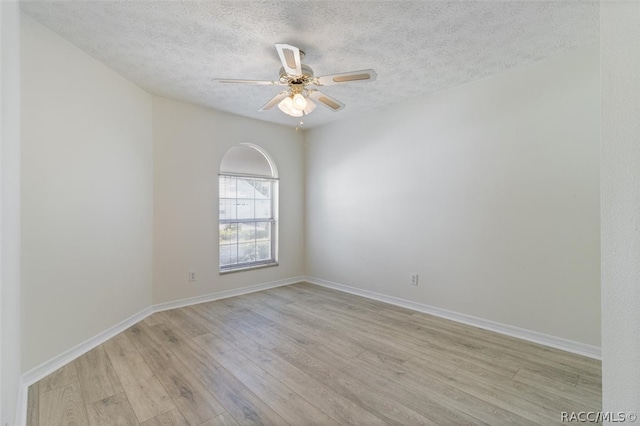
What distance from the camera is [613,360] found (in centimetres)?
91

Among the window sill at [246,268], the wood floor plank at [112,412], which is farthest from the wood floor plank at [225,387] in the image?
the window sill at [246,268]

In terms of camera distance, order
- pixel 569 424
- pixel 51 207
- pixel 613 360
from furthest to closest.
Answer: pixel 51 207, pixel 569 424, pixel 613 360

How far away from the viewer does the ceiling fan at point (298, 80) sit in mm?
2013

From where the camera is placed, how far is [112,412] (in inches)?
70.3

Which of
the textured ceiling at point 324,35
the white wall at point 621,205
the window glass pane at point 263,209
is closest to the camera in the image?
the white wall at point 621,205

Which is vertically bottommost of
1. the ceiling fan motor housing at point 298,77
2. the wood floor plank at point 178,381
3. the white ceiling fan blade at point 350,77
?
the wood floor plank at point 178,381

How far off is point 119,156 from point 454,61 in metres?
3.39

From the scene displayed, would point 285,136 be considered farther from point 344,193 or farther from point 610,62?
point 610,62

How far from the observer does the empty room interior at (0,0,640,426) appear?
1738 mm

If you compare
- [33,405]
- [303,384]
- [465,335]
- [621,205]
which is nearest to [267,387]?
[303,384]

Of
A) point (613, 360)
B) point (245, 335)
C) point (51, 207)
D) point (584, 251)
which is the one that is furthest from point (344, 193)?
point (613, 360)

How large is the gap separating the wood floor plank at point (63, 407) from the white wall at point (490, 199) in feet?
10.4

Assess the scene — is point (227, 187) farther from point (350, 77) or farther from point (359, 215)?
point (350, 77)

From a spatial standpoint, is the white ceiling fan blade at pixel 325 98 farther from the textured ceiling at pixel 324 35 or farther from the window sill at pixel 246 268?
the window sill at pixel 246 268
